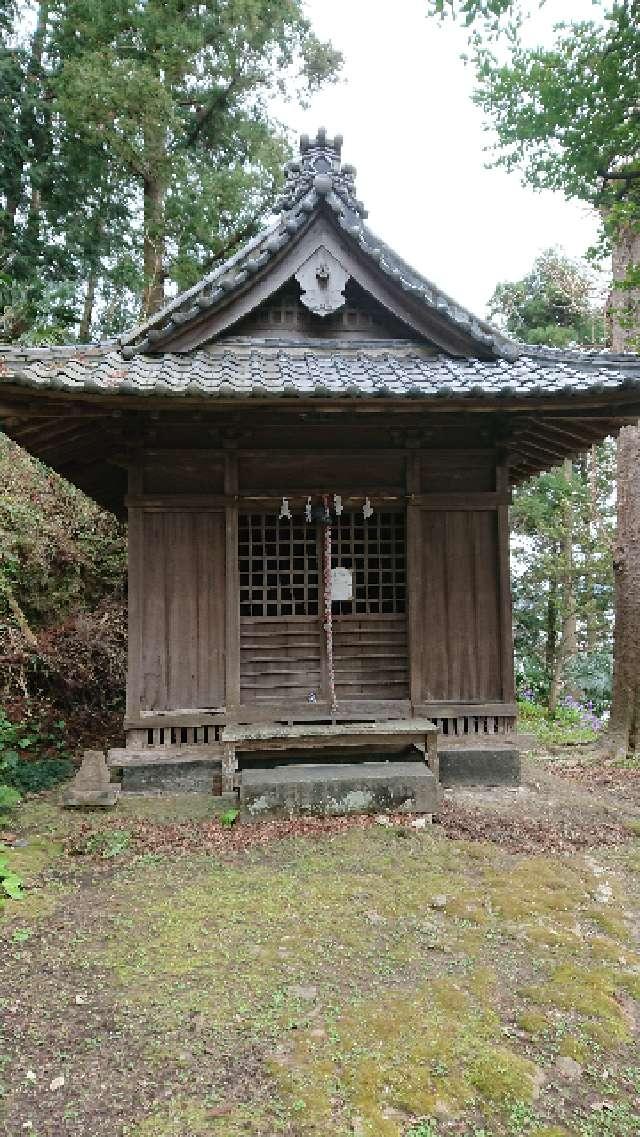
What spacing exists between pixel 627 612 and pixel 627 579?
18.0 inches

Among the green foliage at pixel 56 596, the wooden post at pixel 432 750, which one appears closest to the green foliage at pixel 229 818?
the wooden post at pixel 432 750

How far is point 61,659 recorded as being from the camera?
10836mm

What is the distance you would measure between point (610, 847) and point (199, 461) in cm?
539

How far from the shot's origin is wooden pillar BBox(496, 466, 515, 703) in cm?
777

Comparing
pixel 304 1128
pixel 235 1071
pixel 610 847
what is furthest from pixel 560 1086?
pixel 610 847

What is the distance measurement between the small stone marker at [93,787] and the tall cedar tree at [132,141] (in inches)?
436

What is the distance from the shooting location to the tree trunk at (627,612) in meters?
9.85

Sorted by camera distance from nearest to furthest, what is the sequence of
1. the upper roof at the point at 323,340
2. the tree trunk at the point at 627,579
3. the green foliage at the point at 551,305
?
1. the upper roof at the point at 323,340
2. the tree trunk at the point at 627,579
3. the green foliage at the point at 551,305

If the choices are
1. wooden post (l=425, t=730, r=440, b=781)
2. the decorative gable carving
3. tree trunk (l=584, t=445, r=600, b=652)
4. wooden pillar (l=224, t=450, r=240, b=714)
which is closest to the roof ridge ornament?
the decorative gable carving

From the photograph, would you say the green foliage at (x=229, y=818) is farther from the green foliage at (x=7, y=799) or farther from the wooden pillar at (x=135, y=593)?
the green foliage at (x=7, y=799)

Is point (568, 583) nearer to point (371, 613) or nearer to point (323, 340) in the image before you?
point (371, 613)

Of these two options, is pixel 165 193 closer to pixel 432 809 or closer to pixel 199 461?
pixel 199 461

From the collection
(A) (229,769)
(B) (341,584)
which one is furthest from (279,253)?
(A) (229,769)

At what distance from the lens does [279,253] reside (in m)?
7.88
